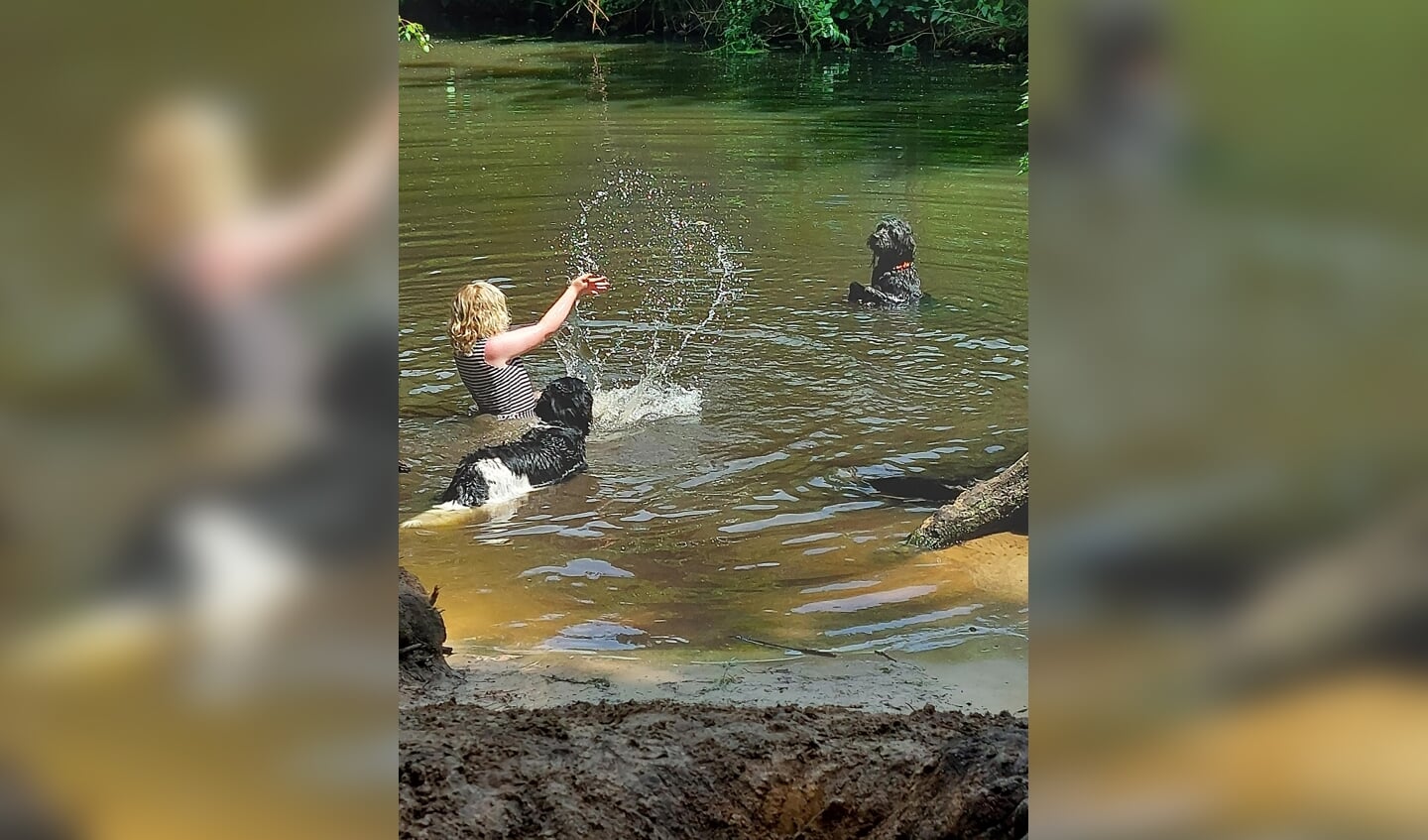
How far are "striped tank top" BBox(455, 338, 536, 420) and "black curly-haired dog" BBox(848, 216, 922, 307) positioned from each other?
2.17 m

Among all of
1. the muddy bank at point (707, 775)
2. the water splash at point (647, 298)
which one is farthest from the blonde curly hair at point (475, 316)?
the muddy bank at point (707, 775)

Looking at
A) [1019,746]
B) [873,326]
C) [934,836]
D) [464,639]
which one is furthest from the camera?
[873,326]

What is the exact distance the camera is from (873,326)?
24.4 ft

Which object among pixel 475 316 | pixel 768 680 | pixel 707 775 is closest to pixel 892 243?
pixel 475 316

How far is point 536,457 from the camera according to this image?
6.08 meters

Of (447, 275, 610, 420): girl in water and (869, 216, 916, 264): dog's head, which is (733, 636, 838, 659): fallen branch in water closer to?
(447, 275, 610, 420): girl in water

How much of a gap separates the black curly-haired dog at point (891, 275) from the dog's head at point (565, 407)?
194 centimetres

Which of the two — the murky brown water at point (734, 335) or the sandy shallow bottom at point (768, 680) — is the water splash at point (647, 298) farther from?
the sandy shallow bottom at point (768, 680)

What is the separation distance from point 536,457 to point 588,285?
1177 mm

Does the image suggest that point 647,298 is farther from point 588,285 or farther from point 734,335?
point 588,285
